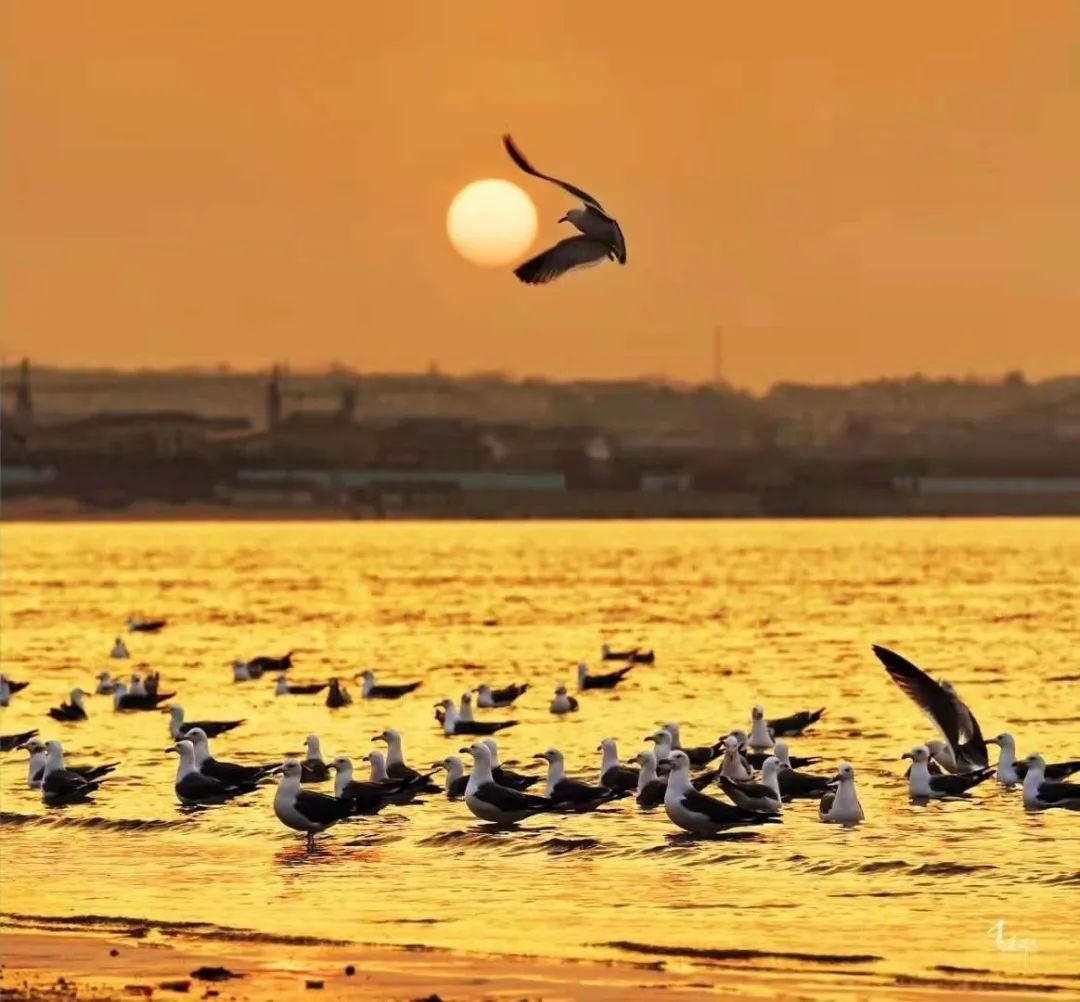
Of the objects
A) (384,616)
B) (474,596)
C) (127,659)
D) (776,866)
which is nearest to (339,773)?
(776,866)

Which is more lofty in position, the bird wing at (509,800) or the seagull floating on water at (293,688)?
the bird wing at (509,800)

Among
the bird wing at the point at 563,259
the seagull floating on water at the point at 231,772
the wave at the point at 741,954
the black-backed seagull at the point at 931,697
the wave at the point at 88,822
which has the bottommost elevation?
the wave at the point at 88,822

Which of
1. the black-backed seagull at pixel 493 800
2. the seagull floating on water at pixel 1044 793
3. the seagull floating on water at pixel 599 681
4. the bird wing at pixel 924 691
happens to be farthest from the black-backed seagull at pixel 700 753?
the seagull floating on water at pixel 599 681

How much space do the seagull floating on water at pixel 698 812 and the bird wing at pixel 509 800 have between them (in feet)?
3.77

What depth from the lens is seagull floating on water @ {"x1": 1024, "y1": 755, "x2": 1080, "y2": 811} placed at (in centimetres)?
2444

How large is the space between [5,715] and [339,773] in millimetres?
15345

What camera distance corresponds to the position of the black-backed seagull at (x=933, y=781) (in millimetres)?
25000

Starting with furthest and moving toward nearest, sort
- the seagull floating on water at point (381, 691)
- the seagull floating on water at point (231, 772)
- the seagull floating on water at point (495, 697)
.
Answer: the seagull floating on water at point (381, 691)
the seagull floating on water at point (495, 697)
the seagull floating on water at point (231, 772)

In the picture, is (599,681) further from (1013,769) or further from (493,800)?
(493,800)

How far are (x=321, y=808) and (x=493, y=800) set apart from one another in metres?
1.47

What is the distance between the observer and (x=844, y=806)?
23.8 metres

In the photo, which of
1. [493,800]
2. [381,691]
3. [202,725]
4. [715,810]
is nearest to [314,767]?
[202,725]

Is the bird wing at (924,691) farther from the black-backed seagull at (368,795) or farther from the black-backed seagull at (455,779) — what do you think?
the black-backed seagull at (455,779)

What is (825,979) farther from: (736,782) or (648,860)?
(736,782)
